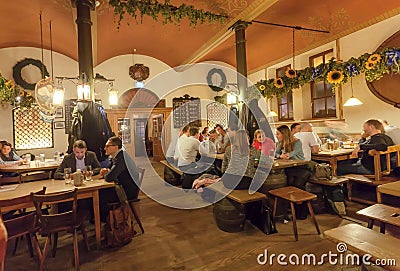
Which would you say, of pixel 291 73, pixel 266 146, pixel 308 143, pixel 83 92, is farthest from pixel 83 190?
pixel 291 73


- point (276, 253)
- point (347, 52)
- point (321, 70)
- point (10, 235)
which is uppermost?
point (347, 52)

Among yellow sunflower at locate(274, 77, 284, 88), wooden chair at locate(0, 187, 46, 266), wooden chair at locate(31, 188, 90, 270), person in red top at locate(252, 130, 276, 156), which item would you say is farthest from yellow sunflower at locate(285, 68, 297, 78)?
wooden chair at locate(0, 187, 46, 266)

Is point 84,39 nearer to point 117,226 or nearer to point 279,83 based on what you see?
point 117,226

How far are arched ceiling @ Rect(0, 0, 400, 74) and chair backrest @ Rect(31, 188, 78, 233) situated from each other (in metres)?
3.18

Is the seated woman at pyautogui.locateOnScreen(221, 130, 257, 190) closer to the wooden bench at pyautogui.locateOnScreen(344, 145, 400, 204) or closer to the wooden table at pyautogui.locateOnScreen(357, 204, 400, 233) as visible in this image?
the wooden table at pyautogui.locateOnScreen(357, 204, 400, 233)

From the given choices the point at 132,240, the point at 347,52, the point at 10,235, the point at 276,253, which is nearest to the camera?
the point at 10,235

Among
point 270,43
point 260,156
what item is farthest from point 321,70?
point 260,156

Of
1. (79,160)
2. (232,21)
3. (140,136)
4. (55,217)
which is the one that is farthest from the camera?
(140,136)

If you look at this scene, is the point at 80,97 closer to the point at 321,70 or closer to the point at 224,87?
the point at 321,70

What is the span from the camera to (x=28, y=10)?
4535mm

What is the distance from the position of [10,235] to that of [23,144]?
5552mm

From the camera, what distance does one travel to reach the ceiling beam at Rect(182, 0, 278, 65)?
4227 millimetres

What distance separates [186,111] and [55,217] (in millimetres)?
6526

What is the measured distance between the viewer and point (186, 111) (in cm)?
865
